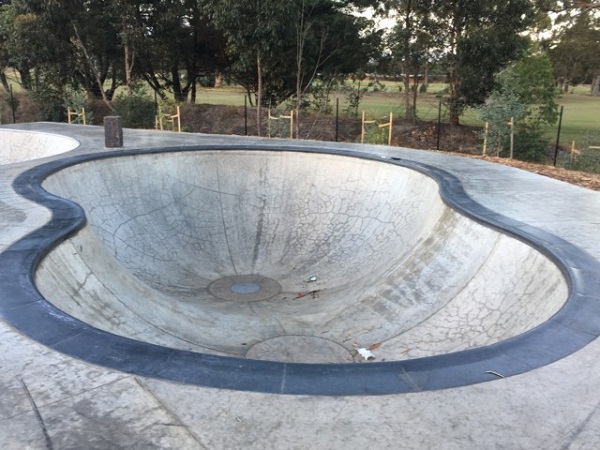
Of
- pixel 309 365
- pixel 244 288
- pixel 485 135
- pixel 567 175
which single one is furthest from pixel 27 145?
pixel 309 365

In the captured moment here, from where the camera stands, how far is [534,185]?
30.4ft

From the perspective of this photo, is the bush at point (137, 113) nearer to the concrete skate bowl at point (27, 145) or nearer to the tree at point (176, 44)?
the tree at point (176, 44)

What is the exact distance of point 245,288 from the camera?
344 inches

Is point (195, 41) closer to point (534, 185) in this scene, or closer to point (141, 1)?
point (141, 1)

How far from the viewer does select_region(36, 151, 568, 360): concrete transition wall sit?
549 centimetres

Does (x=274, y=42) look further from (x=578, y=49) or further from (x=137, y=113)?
(x=578, y=49)

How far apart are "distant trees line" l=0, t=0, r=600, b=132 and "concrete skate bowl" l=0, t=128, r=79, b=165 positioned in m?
8.38

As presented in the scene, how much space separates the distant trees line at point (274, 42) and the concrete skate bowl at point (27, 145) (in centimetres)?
838

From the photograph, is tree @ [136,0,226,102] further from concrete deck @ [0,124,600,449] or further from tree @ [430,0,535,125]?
concrete deck @ [0,124,600,449]

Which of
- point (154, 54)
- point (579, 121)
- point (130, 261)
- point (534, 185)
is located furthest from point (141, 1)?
point (579, 121)

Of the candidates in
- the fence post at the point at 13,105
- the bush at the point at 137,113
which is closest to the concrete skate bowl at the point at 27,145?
the bush at the point at 137,113

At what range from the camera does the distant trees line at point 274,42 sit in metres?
21.4

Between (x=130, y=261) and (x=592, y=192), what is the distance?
8.17m

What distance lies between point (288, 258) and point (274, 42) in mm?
13577
